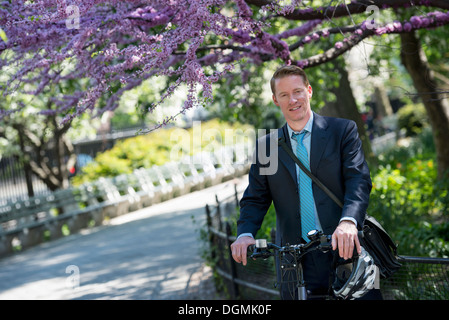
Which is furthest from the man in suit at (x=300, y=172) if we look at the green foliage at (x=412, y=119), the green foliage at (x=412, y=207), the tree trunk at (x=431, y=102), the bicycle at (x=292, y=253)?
the green foliage at (x=412, y=119)

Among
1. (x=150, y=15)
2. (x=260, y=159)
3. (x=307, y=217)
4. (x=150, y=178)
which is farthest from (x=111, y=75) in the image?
(x=150, y=178)

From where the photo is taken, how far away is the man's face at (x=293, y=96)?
3.16m

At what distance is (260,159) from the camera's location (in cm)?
339

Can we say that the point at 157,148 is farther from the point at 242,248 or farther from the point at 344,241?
the point at 344,241

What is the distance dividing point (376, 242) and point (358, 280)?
1.07ft

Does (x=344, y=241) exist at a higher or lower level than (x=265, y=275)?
higher

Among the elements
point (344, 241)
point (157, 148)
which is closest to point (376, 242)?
point (344, 241)

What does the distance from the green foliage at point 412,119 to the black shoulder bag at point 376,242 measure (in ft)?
69.9

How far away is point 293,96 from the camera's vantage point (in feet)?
10.4

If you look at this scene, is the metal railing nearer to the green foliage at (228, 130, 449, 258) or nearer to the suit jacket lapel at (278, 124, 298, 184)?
the green foliage at (228, 130, 449, 258)

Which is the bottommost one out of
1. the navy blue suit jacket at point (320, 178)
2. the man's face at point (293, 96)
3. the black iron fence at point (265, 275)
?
the black iron fence at point (265, 275)

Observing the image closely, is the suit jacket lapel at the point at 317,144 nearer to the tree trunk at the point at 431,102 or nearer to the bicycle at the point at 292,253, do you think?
the bicycle at the point at 292,253

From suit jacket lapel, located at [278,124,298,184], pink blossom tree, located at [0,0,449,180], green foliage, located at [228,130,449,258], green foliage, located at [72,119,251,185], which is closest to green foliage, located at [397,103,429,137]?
green foliage, located at [72,119,251,185]

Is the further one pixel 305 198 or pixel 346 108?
pixel 346 108
